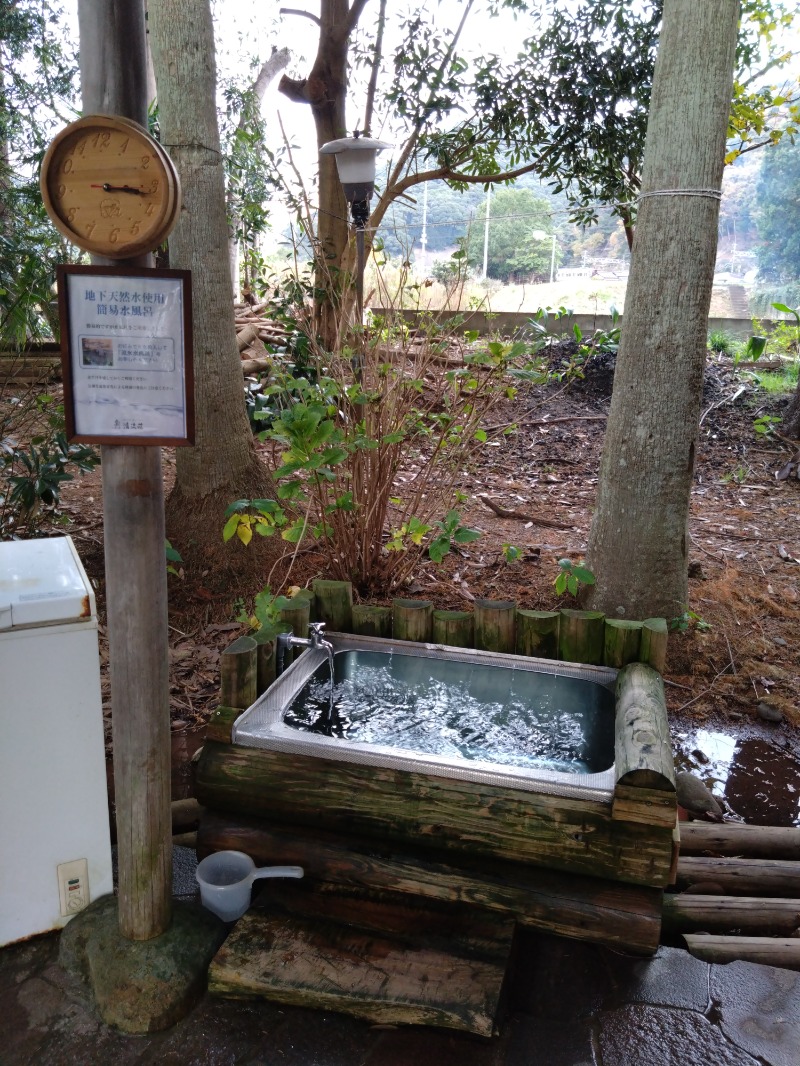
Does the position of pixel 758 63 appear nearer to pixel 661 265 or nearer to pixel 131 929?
pixel 661 265

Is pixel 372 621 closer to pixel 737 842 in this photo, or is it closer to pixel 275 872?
pixel 275 872

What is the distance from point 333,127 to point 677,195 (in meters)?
4.75

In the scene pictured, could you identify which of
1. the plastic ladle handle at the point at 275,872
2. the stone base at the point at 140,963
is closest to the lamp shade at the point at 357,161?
the plastic ladle handle at the point at 275,872

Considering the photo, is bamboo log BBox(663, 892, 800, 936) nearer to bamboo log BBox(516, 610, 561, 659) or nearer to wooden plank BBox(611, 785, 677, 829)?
wooden plank BBox(611, 785, 677, 829)

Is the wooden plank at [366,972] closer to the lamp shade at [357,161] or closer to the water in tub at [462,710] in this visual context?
the water in tub at [462,710]

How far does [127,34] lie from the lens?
157 cm

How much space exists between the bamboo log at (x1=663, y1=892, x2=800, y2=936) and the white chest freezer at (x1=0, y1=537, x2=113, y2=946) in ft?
5.04

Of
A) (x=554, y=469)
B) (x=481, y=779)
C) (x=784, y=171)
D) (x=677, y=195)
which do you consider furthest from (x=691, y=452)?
(x=784, y=171)

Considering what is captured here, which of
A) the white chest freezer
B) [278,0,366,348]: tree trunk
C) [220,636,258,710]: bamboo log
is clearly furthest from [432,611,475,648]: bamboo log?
[278,0,366,348]: tree trunk

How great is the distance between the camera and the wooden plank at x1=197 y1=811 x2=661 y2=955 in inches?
78.7

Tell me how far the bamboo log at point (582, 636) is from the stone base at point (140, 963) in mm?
1429

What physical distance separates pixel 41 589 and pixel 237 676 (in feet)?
2.24

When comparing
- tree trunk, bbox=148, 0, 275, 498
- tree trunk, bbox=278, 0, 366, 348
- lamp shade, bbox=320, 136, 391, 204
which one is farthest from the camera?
tree trunk, bbox=278, 0, 366, 348

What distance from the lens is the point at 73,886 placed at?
79.4 inches
